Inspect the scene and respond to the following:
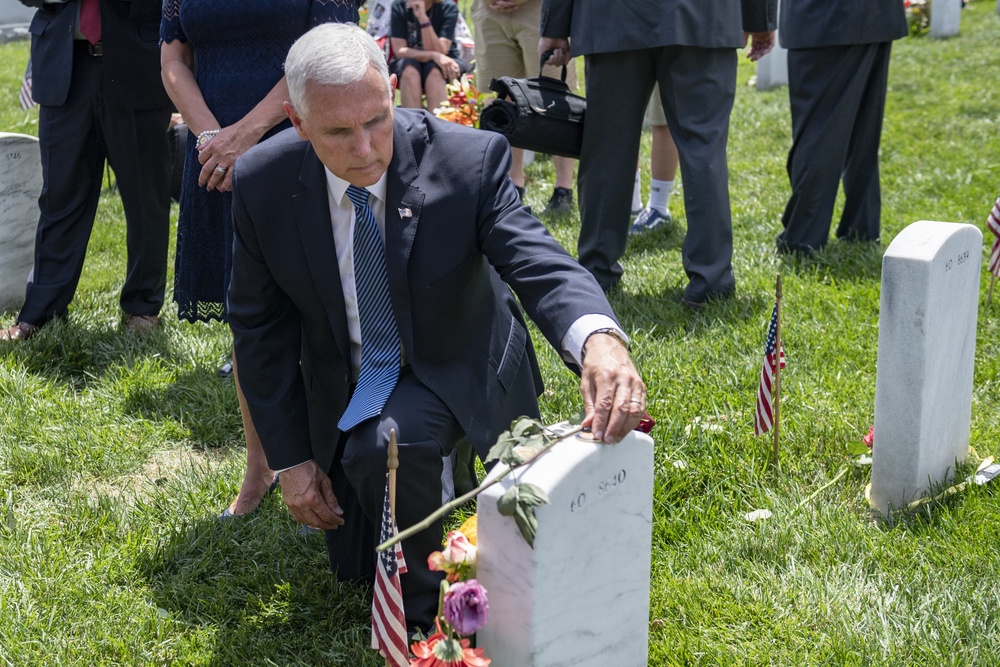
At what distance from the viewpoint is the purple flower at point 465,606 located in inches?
82.3

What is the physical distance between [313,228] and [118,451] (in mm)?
1600

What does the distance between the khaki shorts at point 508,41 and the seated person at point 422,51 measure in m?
1.70

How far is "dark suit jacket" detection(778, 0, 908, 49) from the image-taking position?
17.4ft

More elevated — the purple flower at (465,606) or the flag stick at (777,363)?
the purple flower at (465,606)

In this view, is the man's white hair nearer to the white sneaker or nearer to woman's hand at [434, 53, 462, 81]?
the white sneaker

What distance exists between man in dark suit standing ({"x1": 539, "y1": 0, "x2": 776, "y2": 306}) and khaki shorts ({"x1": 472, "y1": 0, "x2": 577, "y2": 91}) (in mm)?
1475

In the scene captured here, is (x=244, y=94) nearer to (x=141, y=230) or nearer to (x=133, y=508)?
(x=133, y=508)

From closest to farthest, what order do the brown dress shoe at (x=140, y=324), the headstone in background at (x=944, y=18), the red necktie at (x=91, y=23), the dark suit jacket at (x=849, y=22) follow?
the red necktie at (x=91, y=23) → the brown dress shoe at (x=140, y=324) → the dark suit jacket at (x=849, y=22) → the headstone in background at (x=944, y=18)

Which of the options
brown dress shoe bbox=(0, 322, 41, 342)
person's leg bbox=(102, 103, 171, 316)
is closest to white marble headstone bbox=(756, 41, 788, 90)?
person's leg bbox=(102, 103, 171, 316)

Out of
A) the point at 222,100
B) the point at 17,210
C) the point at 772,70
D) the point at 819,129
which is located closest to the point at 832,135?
the point at 819,129

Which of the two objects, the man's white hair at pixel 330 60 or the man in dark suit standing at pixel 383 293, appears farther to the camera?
the man in dark suit standing at pixel 383 293

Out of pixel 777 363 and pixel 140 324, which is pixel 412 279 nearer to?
pixel 777 363

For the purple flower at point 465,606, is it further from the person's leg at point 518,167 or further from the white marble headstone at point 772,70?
the white marble headstone at point 772,70

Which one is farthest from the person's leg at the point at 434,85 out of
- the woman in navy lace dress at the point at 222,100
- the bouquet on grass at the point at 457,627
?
the bouquet on grass at the point at 457,627
